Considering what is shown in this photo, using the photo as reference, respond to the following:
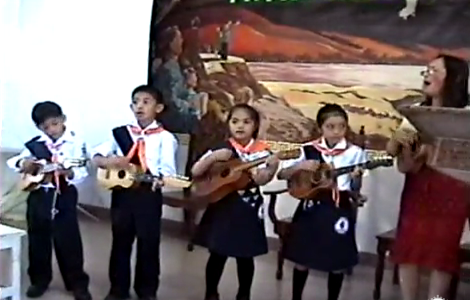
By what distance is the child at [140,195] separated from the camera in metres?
1.18

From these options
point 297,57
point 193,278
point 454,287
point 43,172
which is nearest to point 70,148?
point 43,172

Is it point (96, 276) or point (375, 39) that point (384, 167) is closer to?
point (375, 39)

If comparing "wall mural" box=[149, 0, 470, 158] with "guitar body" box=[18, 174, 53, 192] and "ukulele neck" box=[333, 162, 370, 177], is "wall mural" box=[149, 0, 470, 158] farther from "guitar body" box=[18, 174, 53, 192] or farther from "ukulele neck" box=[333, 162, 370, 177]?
"guitar body" box=[18, 174, 53, 192]

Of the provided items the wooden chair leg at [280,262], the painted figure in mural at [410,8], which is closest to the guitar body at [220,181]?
the wooden chair leg at [280,262]

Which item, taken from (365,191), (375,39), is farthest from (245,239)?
(375,39)

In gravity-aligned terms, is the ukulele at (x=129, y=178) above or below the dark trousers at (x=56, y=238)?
above

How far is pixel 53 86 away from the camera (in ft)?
4.15

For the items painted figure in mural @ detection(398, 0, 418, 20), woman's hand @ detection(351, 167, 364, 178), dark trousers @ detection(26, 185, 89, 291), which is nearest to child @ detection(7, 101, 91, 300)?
dark trousers @ detection(26, 185, 89, 291)

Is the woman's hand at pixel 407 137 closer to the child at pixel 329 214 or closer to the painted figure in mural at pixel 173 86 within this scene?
the child at pixel 329 214

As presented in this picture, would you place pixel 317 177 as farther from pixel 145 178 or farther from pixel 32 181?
pixel 32 181

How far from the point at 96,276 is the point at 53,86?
0.32m

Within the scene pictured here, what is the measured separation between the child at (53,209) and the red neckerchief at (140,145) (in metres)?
0.08

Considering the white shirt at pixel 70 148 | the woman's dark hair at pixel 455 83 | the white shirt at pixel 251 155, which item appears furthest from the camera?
the white shirt at pixel 70 148

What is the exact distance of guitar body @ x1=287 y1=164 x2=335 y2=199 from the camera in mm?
1085
